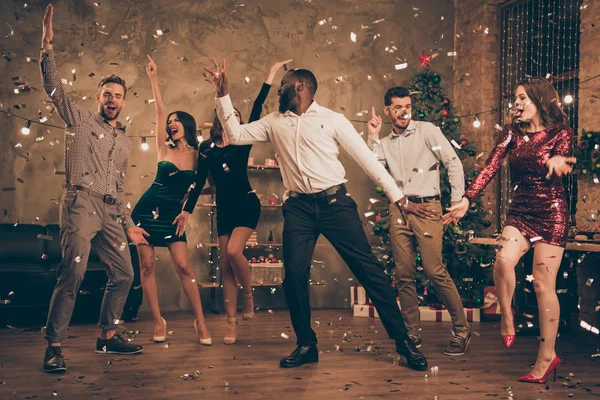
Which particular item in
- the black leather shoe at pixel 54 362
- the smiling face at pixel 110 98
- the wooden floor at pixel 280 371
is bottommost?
the wooden floor at pixel 280 371

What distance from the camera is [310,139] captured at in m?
4.29

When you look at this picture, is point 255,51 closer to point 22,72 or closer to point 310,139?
point 22,72

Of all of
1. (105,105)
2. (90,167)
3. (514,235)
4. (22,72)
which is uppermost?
(22,72)

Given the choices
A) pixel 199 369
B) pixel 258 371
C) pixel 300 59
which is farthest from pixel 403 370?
pixel 300 59

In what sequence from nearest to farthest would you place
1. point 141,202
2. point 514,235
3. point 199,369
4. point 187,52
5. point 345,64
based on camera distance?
point 514,235, point 199,369, point 141,202, point 187,52, point 345,64

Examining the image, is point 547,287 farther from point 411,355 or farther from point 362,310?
point 362,310

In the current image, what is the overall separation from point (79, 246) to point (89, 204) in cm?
26

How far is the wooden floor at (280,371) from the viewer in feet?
12.3

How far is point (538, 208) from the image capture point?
13.2 feet

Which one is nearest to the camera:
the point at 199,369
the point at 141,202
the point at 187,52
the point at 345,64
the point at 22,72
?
the point at 199,369

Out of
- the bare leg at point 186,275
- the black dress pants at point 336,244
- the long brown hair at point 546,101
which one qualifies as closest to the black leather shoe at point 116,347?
the bare leg at point 186,275

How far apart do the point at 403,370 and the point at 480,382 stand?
48cm

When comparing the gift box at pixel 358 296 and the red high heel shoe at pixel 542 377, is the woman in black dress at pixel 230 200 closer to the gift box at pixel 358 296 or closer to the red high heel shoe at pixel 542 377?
the red high heel shoe at pixel 542 377

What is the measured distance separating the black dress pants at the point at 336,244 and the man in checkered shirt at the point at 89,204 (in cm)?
97
